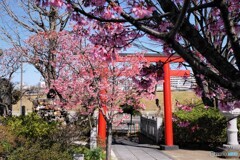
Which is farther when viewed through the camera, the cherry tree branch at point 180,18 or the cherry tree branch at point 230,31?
the cherry tree branch at point 230,31

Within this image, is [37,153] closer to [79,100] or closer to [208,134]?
[79,100]

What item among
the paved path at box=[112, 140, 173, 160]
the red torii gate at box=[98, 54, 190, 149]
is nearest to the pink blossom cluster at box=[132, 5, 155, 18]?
the paved path at box=[112, 140, 173, 160]

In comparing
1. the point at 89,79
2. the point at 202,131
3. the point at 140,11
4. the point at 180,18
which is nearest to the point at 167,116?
the point at 202,131

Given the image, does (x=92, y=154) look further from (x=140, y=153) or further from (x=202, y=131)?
(x=202, y=131)

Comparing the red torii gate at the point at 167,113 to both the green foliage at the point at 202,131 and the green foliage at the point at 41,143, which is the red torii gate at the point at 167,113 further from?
the green foliage at the point at 41,143


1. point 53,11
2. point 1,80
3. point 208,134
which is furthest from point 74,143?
point 1,80

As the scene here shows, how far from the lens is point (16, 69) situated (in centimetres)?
1944

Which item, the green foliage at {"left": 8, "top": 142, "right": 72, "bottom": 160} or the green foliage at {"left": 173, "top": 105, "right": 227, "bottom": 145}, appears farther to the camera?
the green foliage at {"left": 173, "top": 105, "right": 227, "bottom": 145}

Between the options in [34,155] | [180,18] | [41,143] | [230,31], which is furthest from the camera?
[41,143]

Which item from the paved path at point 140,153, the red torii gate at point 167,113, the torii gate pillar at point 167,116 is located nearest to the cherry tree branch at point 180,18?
the paved path at point 140,153

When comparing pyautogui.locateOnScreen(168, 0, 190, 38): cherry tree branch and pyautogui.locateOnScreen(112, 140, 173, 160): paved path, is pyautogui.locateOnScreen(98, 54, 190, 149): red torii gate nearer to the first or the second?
pyautogui.locateOnScreen(112, 140, 173, 160): paved path

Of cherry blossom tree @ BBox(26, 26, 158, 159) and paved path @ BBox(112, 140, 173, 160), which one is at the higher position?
cherry blossom tree @ BBox(26, 26, 158, 159)

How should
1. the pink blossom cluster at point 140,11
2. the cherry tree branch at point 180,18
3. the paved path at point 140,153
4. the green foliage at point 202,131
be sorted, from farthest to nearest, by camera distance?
1. the green foliage at point 202,131
2. the paved path at point 140,153
3. the pink blossom cluster at point 140,11
4. the cherry tree branch at point 180,18

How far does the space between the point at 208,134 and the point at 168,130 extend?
2.17 metres
